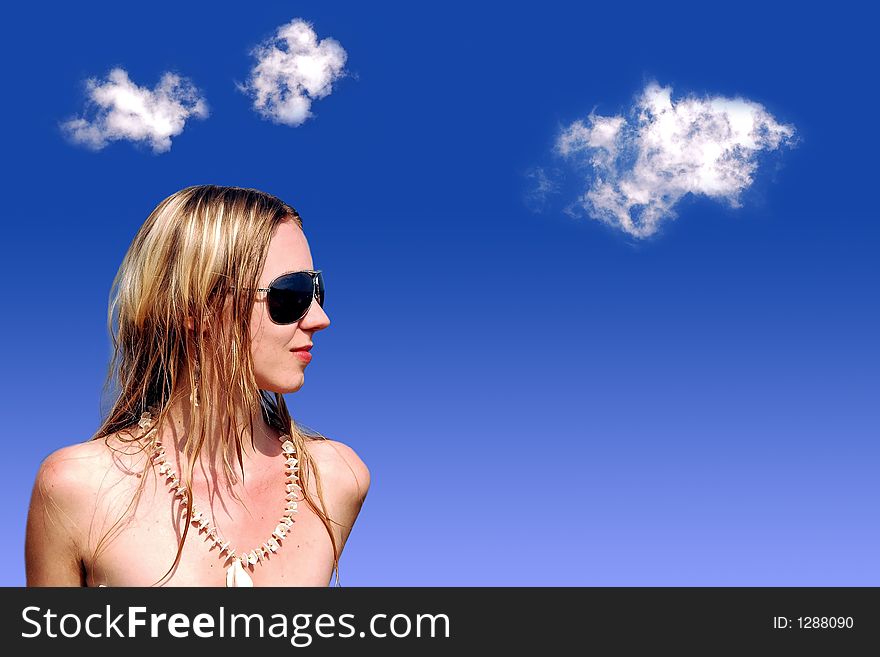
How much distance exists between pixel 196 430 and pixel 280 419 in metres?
0.72

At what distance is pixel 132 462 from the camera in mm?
5938

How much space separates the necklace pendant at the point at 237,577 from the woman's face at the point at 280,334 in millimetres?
1121

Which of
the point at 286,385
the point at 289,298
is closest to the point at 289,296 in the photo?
the point at 289,298

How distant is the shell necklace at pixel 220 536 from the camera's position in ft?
18.6

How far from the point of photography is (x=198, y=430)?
6074mm

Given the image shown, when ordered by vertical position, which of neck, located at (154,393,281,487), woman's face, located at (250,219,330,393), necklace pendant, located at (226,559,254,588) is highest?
woman's face, located at (250,219,330,393)

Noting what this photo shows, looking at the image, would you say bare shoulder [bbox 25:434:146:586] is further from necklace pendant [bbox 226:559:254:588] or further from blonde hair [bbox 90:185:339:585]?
necklace pendant [bbox 226:559:254:588]

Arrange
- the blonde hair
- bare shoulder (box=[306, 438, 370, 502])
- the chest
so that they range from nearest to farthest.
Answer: the chest → the blonde hair → bare shoulder (box=[306, 438, 370, 502])

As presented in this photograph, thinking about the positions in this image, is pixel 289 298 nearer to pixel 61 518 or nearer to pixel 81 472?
pixel 81 472

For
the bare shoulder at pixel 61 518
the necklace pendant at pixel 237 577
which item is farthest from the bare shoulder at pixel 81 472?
the necklace pendant at pixel 237 577

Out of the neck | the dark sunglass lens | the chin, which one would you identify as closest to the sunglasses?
the dark sunglass lens

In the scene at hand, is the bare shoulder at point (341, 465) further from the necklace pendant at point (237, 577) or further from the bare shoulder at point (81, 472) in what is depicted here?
the bare shoulder at point (81, 472)

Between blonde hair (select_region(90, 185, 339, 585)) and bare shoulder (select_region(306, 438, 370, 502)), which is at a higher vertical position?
blonde hair (select_region(90, 185, 339, 585))

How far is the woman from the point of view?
5.63m
